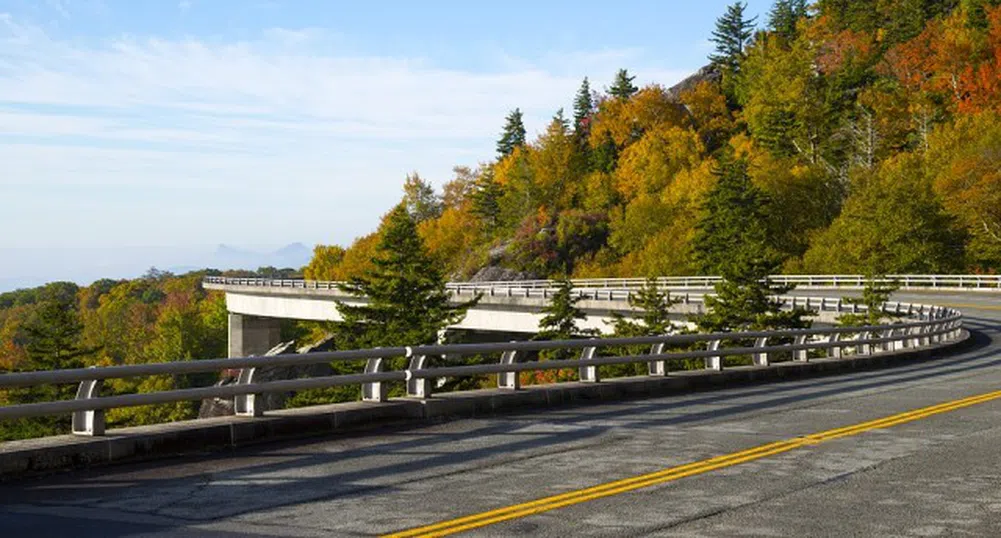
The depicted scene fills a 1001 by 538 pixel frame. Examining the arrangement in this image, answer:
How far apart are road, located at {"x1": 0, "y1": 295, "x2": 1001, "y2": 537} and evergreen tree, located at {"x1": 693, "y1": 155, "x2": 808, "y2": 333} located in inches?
1252

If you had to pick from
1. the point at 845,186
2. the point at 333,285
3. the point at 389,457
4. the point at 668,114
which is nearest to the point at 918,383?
the point at 389,457

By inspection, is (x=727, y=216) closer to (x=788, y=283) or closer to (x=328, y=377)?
(x=788, y=283)

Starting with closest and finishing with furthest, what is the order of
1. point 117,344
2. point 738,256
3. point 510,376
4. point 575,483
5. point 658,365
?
1. point 575,483
2. point 510,376
3. point 658,365
4. point 738,256
5. point 117,344

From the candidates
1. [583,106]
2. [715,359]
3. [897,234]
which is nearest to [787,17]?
[583,106]

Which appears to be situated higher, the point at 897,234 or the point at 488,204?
the point at 488,204

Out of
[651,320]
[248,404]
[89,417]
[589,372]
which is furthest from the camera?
[651,320]

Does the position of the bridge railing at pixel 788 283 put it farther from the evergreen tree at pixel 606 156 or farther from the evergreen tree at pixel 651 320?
the evergreen tree at pixel 606 156

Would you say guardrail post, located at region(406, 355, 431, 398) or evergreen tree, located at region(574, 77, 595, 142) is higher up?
evergreen tree, located at region(574, 77, 595, 142)

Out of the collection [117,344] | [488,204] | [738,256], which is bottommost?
[117,344]

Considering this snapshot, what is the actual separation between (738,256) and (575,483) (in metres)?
43.4

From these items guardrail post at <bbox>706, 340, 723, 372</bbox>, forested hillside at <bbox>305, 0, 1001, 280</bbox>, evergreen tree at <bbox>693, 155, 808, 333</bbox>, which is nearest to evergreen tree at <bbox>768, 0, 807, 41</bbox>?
forested hillside at <bbox>305, 0, 1001, 280</bbox>

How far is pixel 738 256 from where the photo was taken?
2042 inches

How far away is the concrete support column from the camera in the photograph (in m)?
105

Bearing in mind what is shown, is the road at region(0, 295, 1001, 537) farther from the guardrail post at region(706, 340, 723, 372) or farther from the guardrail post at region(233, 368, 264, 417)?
the guardrail post at region(706, 340, 723, 372)
